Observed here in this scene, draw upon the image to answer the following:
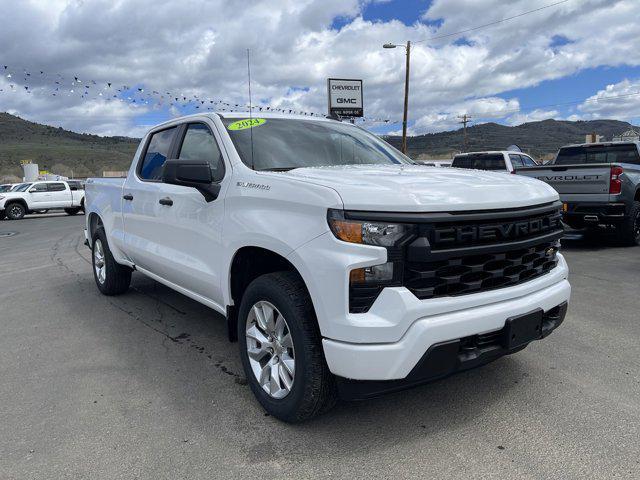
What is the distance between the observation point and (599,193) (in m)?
8.47

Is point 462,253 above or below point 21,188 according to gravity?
above

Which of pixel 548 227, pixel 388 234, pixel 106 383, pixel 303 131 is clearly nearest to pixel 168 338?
pixel 106 383

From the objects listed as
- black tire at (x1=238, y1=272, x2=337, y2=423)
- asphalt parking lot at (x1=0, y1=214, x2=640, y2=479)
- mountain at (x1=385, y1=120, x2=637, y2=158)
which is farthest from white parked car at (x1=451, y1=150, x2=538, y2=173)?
mountain at (x1=385, y1=120, x2=637, y2=158)

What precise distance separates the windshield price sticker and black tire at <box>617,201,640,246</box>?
742cm

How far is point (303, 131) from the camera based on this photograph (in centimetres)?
399

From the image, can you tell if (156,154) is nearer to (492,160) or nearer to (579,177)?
(579,177)

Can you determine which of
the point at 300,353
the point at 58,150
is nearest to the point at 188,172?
the point at 300,353

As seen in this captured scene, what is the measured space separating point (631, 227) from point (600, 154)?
2810 millimetres

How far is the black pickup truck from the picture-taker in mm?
8406

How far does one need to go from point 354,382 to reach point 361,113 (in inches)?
776

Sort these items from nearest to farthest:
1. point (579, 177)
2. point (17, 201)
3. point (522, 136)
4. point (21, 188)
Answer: point (579, 177) < point (17, 201) < point (21, 188) < point (522, 136)

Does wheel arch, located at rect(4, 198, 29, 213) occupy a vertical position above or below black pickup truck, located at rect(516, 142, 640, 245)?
below

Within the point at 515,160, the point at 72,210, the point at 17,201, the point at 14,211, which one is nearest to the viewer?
the point at 515,160

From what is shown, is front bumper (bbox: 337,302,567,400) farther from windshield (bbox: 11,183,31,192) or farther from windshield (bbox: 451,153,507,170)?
windshield (bbox: 11,183,31,192)
